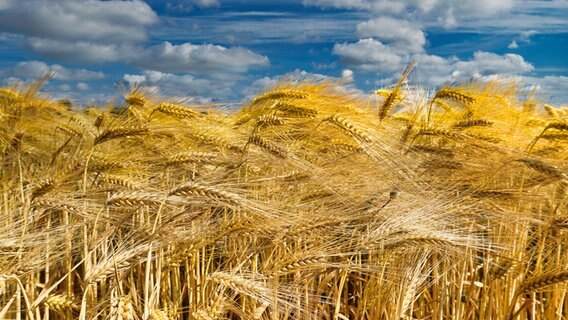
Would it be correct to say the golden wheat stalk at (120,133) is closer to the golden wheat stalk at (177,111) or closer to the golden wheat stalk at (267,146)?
the golden wheat stalk at (267,146)

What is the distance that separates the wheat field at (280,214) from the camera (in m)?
2.57

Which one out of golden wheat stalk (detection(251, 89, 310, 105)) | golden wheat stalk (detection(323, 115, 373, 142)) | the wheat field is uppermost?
golden wheat stalk (detection(251, 89, 310, 105))

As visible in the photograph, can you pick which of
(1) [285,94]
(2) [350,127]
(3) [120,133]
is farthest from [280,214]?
(1) [285,94]

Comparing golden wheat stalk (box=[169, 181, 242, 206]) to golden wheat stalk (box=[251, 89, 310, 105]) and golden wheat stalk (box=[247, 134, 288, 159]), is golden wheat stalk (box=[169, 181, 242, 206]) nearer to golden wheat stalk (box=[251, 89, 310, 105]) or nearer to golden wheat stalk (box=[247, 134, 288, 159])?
golden wheat stalk (box=[247, 134, 288, 159])

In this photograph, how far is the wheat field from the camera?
8.44ft

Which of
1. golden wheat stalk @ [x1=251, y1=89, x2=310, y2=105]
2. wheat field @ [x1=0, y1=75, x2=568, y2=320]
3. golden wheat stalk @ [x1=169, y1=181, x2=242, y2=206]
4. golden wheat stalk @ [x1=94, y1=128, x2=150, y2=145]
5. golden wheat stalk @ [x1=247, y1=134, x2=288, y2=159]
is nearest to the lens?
golden wheat stalk @ [x1=169, y1=181, x2=242, y2=206]

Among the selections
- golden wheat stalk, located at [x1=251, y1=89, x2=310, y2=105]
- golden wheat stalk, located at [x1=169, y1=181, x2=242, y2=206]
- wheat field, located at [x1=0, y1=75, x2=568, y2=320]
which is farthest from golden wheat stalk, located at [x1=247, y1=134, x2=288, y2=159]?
golden wheat stalk, located at [x1=169, y1=181, x2=242, y2=206]

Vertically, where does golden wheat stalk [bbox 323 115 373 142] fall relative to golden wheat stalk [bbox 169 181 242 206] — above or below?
above

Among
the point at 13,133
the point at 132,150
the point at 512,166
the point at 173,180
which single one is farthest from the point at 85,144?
the point at 512,166

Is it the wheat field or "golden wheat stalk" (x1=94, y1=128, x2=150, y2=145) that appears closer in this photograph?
the wheat field

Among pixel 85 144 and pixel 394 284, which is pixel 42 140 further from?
pixel 394 284

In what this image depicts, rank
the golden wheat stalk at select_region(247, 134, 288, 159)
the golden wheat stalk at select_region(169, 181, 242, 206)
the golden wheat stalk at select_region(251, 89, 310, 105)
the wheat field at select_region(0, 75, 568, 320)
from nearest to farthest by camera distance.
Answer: the golden wheat stalk at select_region(169, 181, 242, 206) < the wheat field at select_region(0, 75, 568, 320) < the golden wheat stalk at select_region(247, 134, 288, 159) < the golden wheat stalk at select_region(251, 89, 310, 105)

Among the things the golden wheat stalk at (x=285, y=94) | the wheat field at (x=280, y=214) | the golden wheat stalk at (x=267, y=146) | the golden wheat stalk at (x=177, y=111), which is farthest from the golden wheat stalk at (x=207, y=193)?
the golden wheat stalk at (x=285, y=94)

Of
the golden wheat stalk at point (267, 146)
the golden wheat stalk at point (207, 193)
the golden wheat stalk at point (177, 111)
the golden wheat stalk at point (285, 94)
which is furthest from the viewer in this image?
the golden wheat stalk at point (285, 94)
